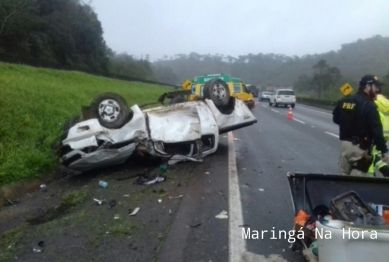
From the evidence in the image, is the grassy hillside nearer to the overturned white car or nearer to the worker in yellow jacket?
the overturned white car

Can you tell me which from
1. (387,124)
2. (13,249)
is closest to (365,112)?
(387,124)

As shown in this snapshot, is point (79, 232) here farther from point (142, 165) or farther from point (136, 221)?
point (142, 165)

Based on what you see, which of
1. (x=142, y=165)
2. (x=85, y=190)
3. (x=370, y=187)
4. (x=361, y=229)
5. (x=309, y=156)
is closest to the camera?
(x=361, y=229)

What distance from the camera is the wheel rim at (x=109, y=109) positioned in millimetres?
8125

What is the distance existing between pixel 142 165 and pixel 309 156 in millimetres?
3680

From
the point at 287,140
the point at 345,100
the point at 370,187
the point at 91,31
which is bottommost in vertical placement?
the point at 287,140

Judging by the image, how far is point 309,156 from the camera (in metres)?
10.1

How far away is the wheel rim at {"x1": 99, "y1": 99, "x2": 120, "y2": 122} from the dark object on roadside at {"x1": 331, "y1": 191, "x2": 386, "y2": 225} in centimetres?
489

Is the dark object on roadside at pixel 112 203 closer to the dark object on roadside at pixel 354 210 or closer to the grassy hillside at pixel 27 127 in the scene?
the grassy hillside at pixel 27 127

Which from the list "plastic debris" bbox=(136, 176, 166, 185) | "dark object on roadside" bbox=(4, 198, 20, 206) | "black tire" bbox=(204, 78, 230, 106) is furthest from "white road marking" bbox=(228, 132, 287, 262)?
"dark object on roadside" bbox=(4, 198, 20, 206)

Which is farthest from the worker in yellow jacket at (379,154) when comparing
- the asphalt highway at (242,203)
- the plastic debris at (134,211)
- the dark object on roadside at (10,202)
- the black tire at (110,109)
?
the dark object on roadside at (10,202)

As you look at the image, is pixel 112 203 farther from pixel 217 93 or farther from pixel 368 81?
pixel 217 93

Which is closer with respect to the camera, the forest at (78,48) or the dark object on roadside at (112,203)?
the dark object on roadside at (112,203)

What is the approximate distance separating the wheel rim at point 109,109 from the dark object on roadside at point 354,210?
193 inches
